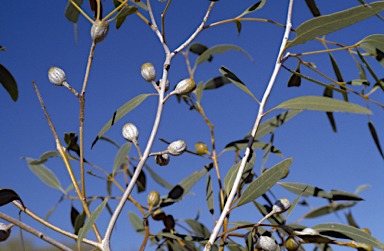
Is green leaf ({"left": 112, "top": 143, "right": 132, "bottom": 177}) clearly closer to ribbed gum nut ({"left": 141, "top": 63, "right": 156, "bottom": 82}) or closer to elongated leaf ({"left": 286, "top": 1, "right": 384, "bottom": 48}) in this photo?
ribbed gum nut ({"left": 141, "top": 63, "right": 156, "bottom": 82})

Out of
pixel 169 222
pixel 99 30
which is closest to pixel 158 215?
pixel 169 222

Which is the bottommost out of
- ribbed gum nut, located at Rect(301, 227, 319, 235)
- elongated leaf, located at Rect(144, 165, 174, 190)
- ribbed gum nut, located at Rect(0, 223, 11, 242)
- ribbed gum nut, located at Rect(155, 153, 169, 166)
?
ribbed gum nut, located at Rect(0, 223, 11, 242)

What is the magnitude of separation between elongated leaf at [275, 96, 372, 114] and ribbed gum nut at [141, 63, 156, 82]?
0.88 feet

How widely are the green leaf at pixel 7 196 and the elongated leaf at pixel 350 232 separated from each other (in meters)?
0.63

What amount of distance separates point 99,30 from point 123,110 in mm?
183

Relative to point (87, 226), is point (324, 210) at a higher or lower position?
higher

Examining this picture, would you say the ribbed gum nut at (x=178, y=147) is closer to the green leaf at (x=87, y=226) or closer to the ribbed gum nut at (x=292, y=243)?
the green leaf at (x=87, y=226)

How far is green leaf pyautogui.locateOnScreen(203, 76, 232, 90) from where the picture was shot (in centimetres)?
118

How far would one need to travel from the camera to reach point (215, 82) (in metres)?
1.18

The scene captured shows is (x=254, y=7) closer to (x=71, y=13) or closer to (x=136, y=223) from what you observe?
(x=71, y=13)

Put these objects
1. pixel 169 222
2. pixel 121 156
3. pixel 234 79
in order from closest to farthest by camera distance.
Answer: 1. pixel 234 79
2. pixel 169 222
3. pixel 121 156

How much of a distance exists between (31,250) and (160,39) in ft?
7.26

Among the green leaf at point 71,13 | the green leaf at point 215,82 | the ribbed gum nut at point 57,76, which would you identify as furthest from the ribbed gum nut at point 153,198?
the green leaf at point 71,13

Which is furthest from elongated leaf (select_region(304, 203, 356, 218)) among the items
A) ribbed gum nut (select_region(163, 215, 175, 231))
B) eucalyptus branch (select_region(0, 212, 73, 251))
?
eucalyptus branch (select_region(0, 212, 73, 251))
